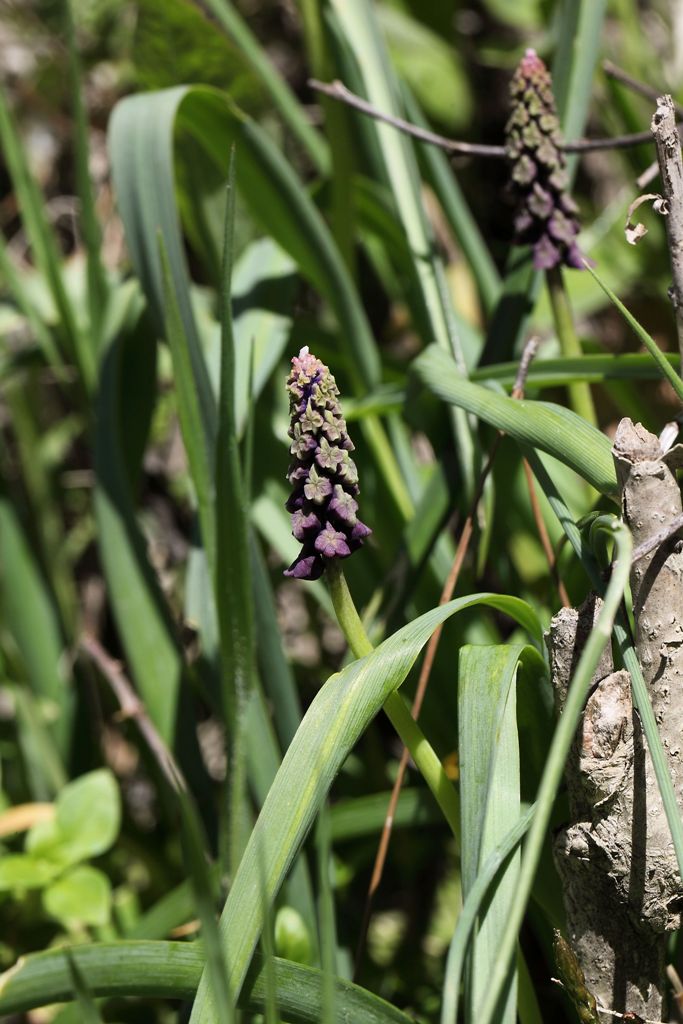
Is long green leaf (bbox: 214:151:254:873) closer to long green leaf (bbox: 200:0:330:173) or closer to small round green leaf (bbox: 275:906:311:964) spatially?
small round green leaf (bbox: 275:906:311:964)

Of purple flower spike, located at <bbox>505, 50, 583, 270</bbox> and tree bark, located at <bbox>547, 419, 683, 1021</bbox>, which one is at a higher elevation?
purple flower spike, located at <bbox>505, 50, 583, 270</bbox>

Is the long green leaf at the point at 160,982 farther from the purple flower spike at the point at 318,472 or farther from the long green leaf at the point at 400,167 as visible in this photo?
the long green leaf at the point at 400,167

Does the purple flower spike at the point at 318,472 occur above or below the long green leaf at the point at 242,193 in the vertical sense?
below

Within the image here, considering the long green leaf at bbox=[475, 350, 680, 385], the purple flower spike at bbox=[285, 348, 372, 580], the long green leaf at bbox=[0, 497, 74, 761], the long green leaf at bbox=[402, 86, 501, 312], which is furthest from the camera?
the long green leaf at bbox=[0, 497, 74, 761]

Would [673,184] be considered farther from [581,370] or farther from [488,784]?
[488,784]

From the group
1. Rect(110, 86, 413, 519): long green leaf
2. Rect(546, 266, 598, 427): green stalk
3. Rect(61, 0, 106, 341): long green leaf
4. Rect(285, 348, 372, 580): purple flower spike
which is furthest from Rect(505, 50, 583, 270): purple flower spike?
Rect(61, 0, 106, 341): long green leaf

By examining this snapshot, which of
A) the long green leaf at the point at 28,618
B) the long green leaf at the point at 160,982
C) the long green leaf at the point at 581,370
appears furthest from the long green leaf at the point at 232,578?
the long green leaf at the point at 28,618

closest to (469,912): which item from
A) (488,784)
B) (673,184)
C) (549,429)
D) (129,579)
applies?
(488,784)

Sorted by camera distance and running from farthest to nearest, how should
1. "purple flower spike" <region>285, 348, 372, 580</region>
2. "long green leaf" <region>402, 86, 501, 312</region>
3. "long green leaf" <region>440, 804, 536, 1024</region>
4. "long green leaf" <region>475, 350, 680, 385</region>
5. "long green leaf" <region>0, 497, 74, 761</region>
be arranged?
"long green leaf" <region>0, 497, 74, 761</region>
"long green leaf" <region>402, 86, 501, 312</region>
"long green leaf" <region>475, 350, 680, 385</region>
"purple flower spike" <region>285, 348, 372, 580</region>
"long green leaf" <region>440, 804, 536, 1024</region>
